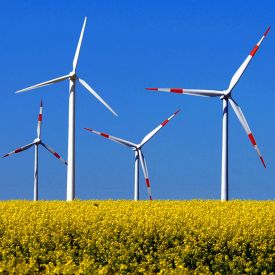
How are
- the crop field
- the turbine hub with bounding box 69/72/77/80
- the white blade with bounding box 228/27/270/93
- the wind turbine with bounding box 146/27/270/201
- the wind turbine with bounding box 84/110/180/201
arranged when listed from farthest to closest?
the wind turbine with bounding box 84/110/180/201 < the turbine hub with bounding box 69/72/77/80 < the white blade with bounding box 228/27/270/93 < the wind turbine with bounding box 146/27/270/201 < the crop field

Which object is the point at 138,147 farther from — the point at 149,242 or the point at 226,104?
the point at 149,242

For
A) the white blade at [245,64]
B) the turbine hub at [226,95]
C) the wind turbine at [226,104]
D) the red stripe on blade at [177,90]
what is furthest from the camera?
the white blade at [245,64]

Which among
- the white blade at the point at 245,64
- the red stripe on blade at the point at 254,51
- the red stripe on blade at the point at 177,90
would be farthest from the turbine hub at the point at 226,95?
the red stripe on blade at the point at 254,51

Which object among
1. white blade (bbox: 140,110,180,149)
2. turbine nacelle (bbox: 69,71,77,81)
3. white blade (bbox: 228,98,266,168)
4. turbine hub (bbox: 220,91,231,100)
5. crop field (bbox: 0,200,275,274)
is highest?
turbine nacelle (bbox: 69,71,77,81)

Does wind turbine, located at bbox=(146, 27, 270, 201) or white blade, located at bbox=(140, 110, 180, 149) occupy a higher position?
white blade, located at bbox=(140, 110, 180, 149)

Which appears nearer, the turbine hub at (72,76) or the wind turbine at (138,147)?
the turbine hub at (72,76)

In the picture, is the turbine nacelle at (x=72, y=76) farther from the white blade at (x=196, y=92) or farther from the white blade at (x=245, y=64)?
the white blade at (x=245, y=64)

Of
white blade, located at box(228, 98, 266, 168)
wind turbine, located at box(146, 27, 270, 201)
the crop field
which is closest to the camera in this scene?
the crop field

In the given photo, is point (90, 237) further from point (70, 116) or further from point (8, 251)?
point (70, 116)

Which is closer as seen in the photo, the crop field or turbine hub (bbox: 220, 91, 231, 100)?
the crop field

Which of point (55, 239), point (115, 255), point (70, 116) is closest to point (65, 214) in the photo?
point (55, 239)

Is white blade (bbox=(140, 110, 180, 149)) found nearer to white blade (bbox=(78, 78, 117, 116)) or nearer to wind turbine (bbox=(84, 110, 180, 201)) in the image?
wind turbine (bbox=(84, 110, 180, 201))

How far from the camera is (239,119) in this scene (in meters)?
29.9

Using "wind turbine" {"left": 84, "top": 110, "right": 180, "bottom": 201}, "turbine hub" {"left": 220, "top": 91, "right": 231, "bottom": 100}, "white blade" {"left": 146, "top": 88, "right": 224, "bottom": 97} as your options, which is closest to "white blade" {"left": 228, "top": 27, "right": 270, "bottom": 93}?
"turbine hub" {"left": 220, "top": 91, "right": 231, "bottom": 100}
